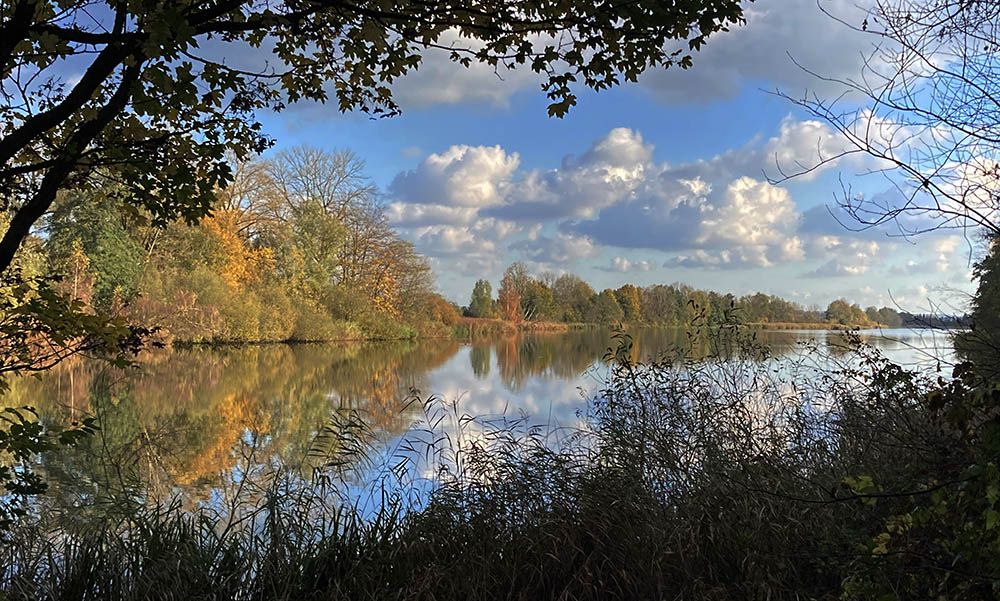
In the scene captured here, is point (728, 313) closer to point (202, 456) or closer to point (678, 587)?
point (678, 587)

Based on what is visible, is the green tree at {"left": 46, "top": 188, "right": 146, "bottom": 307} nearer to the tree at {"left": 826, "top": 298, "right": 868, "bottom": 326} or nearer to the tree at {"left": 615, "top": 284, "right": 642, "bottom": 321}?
the tree at {"left": 826, "top": 298, "right": 868, "bottom": 326}

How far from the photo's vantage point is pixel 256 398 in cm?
1345

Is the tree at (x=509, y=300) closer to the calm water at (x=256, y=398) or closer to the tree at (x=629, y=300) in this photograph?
the tree at (x=629, y=300)

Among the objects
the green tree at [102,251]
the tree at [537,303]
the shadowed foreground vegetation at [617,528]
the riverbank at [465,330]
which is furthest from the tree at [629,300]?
the shadowed foreground vegetation at [617,528]

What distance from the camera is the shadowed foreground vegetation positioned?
2.61 metres

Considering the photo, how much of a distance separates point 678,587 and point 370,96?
305 cm

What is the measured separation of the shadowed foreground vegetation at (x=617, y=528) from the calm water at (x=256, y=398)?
63 centimetres

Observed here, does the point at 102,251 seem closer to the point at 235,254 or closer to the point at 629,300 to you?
the point at 235,254

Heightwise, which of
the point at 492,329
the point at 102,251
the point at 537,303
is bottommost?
the point at 492,329

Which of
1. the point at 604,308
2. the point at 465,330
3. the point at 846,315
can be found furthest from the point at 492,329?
the point at 846,315

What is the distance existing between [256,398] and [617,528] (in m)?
11.2

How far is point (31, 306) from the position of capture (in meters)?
2.79

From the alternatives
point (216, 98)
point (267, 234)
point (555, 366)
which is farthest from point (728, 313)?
point (267, 234)

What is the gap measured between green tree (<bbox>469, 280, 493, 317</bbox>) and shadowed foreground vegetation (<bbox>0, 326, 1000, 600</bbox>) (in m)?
50.4
